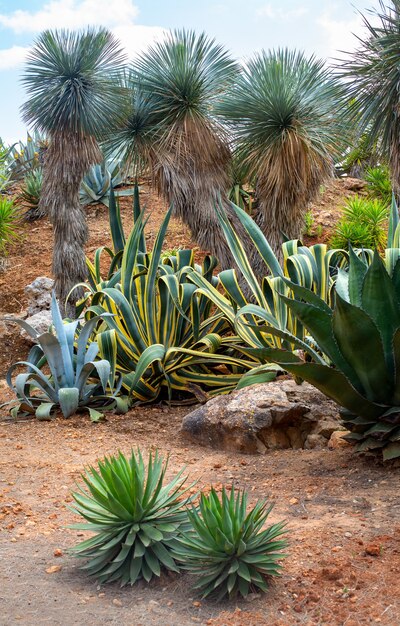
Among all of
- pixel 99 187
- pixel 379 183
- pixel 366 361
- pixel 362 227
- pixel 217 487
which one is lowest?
pixel 217 487

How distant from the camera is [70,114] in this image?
10016mm

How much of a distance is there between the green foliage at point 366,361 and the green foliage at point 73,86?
6521 mm

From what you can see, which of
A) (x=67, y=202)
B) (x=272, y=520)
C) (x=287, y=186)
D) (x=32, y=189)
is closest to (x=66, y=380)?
(x=272, y=520)

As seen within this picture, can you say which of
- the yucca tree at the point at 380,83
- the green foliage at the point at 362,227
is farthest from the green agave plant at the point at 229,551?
the green foliage at the point at 362,227

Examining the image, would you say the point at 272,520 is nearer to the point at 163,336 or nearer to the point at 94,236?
the point at 163,336

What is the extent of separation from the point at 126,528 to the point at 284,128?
7.11 meters

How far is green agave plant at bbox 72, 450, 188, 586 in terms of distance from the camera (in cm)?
318

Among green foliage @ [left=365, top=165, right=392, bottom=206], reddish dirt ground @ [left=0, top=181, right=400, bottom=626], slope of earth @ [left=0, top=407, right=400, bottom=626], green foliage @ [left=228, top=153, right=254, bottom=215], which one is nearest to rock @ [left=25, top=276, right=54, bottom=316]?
Result: green foliage @ [left=228, top=153, right=254, bottom=215]

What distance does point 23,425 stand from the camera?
247 inches

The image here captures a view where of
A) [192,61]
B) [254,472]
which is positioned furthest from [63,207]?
[254,472]

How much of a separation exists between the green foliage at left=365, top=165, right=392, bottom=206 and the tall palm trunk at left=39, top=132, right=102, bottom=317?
22.0 ft

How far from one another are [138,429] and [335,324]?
2348mm

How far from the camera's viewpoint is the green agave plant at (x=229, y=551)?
295 cm

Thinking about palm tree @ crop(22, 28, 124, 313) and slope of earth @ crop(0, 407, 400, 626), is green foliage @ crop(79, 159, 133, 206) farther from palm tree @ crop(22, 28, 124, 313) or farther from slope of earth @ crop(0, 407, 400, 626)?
slope of earth @ crop(0, 407, 400, 626)
